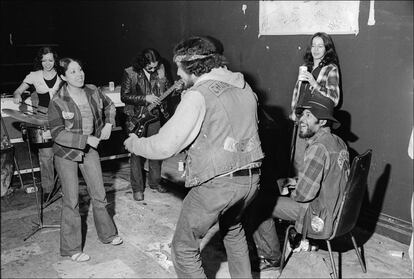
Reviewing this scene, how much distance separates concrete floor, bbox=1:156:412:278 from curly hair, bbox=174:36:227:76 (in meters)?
1.84

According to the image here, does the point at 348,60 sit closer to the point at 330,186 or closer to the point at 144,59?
the point at 330,186

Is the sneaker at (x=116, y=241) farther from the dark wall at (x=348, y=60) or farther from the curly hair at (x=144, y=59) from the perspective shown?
the dark wall at (x=348, y=60)

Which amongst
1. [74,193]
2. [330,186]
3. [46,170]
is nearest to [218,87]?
[330,186]

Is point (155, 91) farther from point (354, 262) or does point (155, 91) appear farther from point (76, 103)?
point (354, 262)

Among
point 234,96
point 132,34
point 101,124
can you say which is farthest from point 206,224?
point 132,34

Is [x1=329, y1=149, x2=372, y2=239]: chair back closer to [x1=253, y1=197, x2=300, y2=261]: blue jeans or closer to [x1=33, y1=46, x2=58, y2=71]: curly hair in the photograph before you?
[x1=253, y1=197, x2=300, y2=261]: blue jeans

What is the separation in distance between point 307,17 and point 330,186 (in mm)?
2585

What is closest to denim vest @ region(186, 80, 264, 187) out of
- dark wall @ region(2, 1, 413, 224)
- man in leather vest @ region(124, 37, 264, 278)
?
man in leather vest @ region(124, 37, 264, 278)

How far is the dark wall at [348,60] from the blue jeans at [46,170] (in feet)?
9.71

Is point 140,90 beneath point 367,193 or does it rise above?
above

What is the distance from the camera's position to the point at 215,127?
9.68 feet

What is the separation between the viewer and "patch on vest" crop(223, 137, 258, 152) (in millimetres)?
3000

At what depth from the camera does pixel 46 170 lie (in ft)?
19.9

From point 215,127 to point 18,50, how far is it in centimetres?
986
